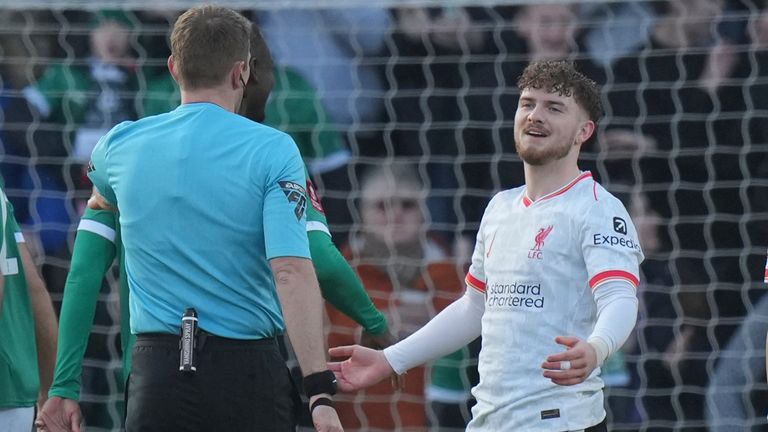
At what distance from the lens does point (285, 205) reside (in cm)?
320

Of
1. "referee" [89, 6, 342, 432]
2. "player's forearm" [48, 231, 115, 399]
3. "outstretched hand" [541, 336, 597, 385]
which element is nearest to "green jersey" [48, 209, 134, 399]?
"player's forearm" [48, 231, 115, 399]

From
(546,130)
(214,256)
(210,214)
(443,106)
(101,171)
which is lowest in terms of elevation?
(214,256)

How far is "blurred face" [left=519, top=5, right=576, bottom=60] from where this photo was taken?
18.7ft

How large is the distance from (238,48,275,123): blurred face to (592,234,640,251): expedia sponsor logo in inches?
45.5

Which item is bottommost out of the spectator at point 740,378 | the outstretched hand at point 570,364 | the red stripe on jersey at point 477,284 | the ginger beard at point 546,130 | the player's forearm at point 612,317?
the spectator at point 740,378

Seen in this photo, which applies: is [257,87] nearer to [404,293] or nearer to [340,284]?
[340,284]

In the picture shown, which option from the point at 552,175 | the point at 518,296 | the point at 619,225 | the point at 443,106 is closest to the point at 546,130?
the point at 552,175

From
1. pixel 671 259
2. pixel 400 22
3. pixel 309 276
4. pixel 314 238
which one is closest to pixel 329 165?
pixel 400 22

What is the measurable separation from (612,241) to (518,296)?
12.0 inches

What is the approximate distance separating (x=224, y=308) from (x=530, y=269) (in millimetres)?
855

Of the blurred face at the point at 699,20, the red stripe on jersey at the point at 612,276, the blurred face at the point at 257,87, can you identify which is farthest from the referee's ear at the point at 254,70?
the blurred face at the point at 699,20

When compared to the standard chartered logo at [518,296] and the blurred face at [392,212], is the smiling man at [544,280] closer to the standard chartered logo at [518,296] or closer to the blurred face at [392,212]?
the standard chartered logo at [518,296]

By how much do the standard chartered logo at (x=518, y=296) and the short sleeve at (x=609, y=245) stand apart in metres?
0.17

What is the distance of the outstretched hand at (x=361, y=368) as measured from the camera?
3781 millimetres
